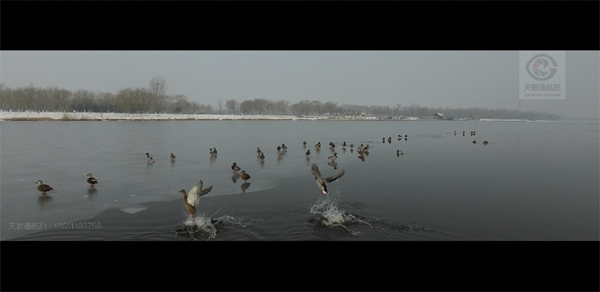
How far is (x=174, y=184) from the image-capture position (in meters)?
10.4

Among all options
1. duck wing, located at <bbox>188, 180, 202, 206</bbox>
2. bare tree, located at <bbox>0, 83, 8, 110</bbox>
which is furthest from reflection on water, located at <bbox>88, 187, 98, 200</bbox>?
bare tree, located at <bbox>0, 83, 8, 110</bbox>

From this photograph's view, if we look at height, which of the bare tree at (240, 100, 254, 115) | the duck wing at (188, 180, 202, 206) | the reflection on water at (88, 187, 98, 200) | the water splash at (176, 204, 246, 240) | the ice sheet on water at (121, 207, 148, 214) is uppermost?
the bare tree at (240, 100, 254, 115)

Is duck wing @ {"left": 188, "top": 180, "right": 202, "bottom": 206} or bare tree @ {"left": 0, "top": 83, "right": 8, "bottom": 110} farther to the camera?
bare tree @ {"left": 0, "top": 83, "right": 8, "bottom": 110}

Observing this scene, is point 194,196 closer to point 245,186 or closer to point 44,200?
point 245,186

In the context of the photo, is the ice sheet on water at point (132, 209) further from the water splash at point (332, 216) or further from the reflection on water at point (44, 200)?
the water splash at point (332, 216)

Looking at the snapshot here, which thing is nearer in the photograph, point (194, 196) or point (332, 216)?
point (194, 196)

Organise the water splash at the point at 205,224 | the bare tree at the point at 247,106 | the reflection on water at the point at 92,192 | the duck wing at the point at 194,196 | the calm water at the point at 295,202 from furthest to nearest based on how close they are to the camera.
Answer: the bare tree at the point at 247,106, the reflection on water at the point at 92,192, the duck wing at the point at 194,196, the calm water at the point at 295,202, the water splash at the point at 205,224

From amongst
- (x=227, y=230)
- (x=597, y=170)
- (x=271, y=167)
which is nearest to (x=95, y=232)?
(x=227, y=230)

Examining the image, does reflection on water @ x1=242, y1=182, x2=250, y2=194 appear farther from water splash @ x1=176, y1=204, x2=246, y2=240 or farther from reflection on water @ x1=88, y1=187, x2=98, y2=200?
reflection on water @ x1=88, y1=187, x2=98, y2=200

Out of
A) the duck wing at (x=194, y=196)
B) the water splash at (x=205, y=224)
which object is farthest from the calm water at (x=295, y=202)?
the duck wing at (x=194, y=196)

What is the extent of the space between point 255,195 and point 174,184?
2.90 m

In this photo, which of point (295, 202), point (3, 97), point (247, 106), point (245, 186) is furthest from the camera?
point (247, 106)

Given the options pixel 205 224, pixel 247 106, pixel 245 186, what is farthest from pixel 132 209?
pixel 247 106

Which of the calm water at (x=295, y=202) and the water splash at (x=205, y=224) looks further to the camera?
the calm water at (x=295, y=202)
